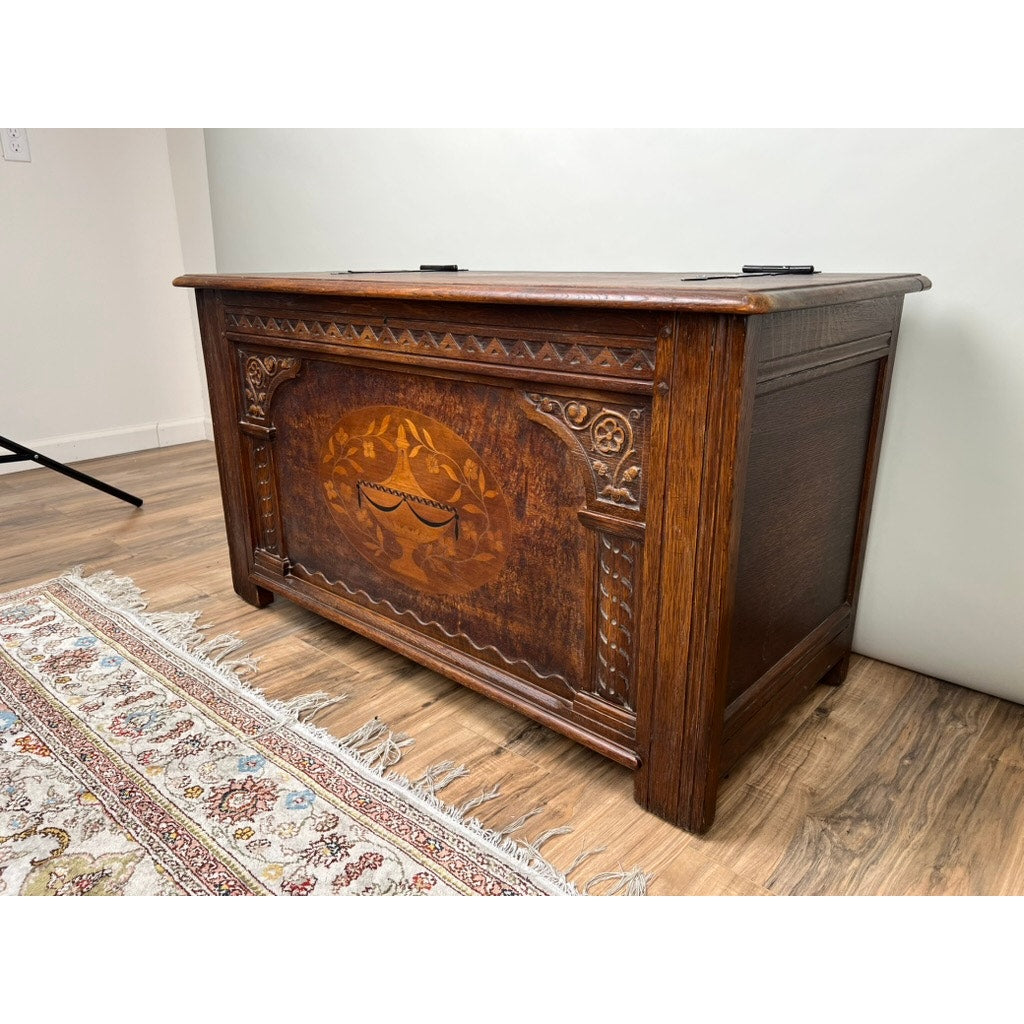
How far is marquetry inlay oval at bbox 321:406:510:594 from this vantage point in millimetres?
1383

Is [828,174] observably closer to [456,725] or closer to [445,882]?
[456,725]

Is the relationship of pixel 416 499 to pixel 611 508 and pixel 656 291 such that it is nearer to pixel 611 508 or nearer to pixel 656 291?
pixel 611 508

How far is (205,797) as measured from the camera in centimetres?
132

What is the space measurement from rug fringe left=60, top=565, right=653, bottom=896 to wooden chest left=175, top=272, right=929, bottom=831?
6.2 inches

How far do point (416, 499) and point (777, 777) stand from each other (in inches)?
31.3

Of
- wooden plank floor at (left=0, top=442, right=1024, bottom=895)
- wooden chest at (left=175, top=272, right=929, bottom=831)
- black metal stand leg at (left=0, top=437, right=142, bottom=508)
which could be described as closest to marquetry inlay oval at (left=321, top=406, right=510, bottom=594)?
wooden chest at (left=175, top=272, right=929, bottom=831)

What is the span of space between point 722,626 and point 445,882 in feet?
1.75

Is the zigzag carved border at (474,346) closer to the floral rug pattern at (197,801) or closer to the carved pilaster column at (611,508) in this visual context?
the carved pilaster column at (611,508)

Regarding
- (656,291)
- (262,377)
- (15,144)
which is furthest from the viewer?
(15,144)

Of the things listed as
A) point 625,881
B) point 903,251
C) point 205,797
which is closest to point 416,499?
point 205,797

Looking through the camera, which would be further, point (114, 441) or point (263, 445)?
point (114, 441)

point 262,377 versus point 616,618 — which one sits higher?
point 262,377

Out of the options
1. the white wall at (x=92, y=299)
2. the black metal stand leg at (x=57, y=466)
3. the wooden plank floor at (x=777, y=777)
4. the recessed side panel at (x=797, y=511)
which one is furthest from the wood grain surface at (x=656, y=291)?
the white wall at (x=92, y=299)

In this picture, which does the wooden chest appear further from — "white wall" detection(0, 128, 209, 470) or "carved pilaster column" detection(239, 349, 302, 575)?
"white wall" detection(0, 128, 209, 470)
